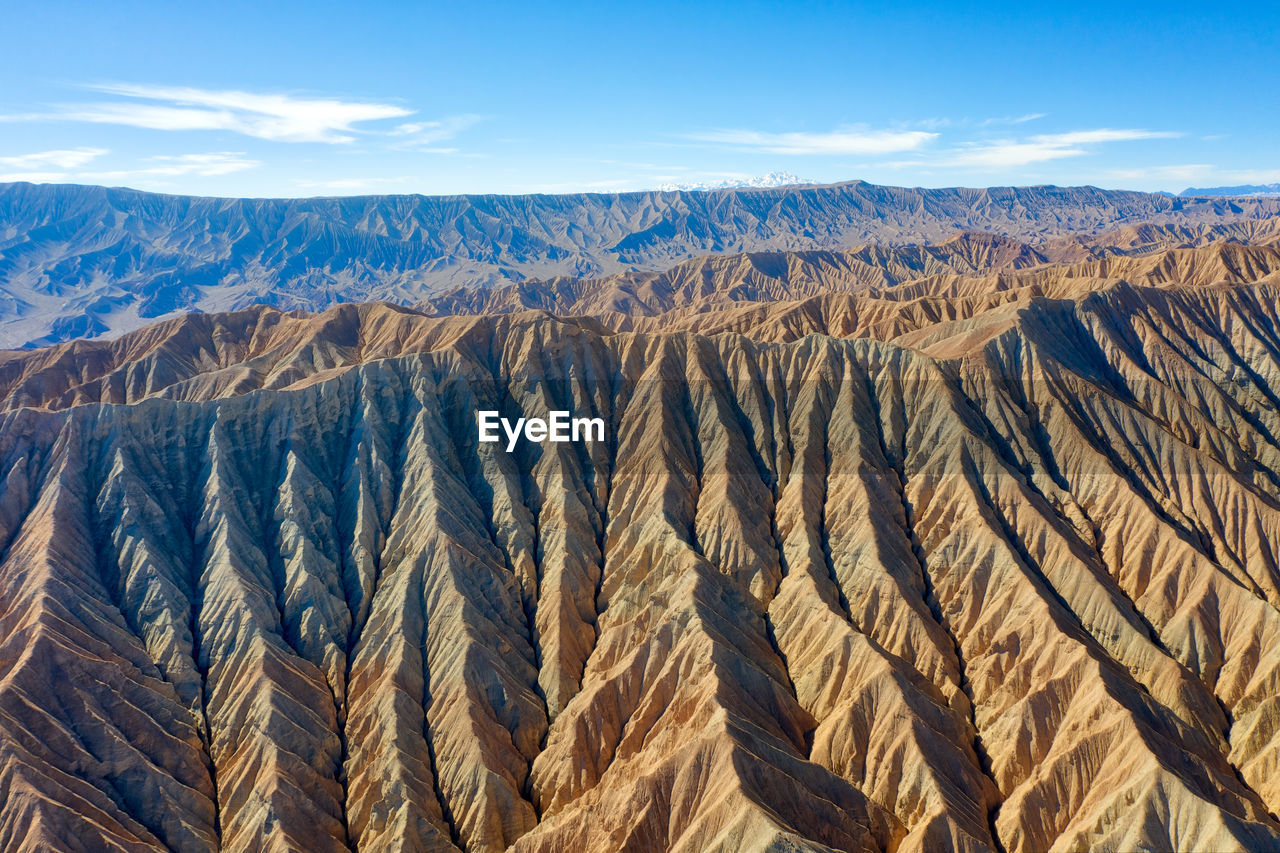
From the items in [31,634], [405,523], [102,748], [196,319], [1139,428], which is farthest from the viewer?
[196,319]

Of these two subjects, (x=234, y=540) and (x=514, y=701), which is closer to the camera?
(x=514, y=701)

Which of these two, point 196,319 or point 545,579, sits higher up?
point 196,319

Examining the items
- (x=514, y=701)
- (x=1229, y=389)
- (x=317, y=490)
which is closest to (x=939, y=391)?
(x=1229, y=389)

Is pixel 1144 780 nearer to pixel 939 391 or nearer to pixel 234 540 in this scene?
pixel 939 391

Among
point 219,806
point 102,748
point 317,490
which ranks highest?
point 317,490

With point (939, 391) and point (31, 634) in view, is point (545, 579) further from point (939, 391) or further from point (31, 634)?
point (939, 391)

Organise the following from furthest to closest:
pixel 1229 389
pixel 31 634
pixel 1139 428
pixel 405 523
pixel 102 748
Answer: pixel 1229 389
pixel 1139 428
pixel 405 523
pixel 31 634
pixel 102 748
